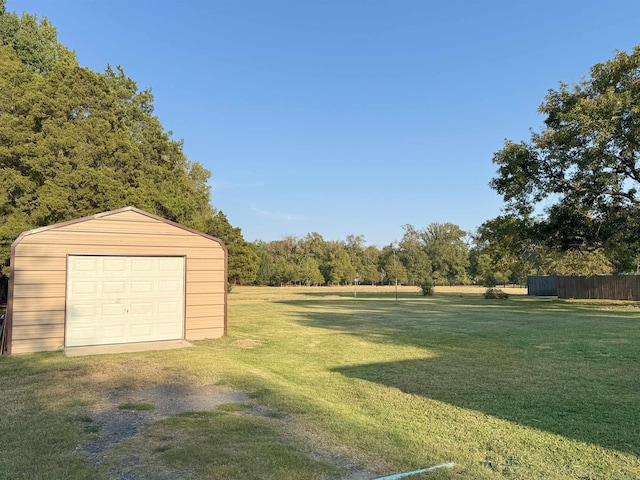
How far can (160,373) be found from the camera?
6.85m

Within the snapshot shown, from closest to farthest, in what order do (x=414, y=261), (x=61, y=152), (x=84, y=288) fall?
(x=84, y=288), (x=61, y=152), (x=414, y=261)

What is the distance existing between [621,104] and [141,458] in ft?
62.3

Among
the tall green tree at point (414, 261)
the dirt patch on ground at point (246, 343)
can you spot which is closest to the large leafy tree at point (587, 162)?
the dirt patch on ground at point (246, 343)

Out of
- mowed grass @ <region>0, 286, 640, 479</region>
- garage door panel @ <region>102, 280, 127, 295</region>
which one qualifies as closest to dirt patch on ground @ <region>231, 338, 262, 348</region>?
mowed grass @ <region>0, 286, 640, 479</region>

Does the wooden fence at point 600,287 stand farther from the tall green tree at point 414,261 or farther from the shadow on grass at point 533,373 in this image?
the tall green tree at point 414,261

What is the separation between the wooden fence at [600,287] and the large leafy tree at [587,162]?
25.4ft

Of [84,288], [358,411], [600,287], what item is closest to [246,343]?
[84,288]

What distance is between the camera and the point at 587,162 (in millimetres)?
16891

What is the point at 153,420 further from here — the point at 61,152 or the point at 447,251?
the point at 447,251

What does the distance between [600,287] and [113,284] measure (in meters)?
30.4

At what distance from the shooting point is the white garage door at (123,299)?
9.19 m

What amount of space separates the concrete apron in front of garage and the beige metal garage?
21 centimetres

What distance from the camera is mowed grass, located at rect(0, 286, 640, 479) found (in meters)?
3.53

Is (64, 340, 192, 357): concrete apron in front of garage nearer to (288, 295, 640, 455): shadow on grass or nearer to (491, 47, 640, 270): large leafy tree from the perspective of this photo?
(288, 295, 640, 455): shadow on grass
